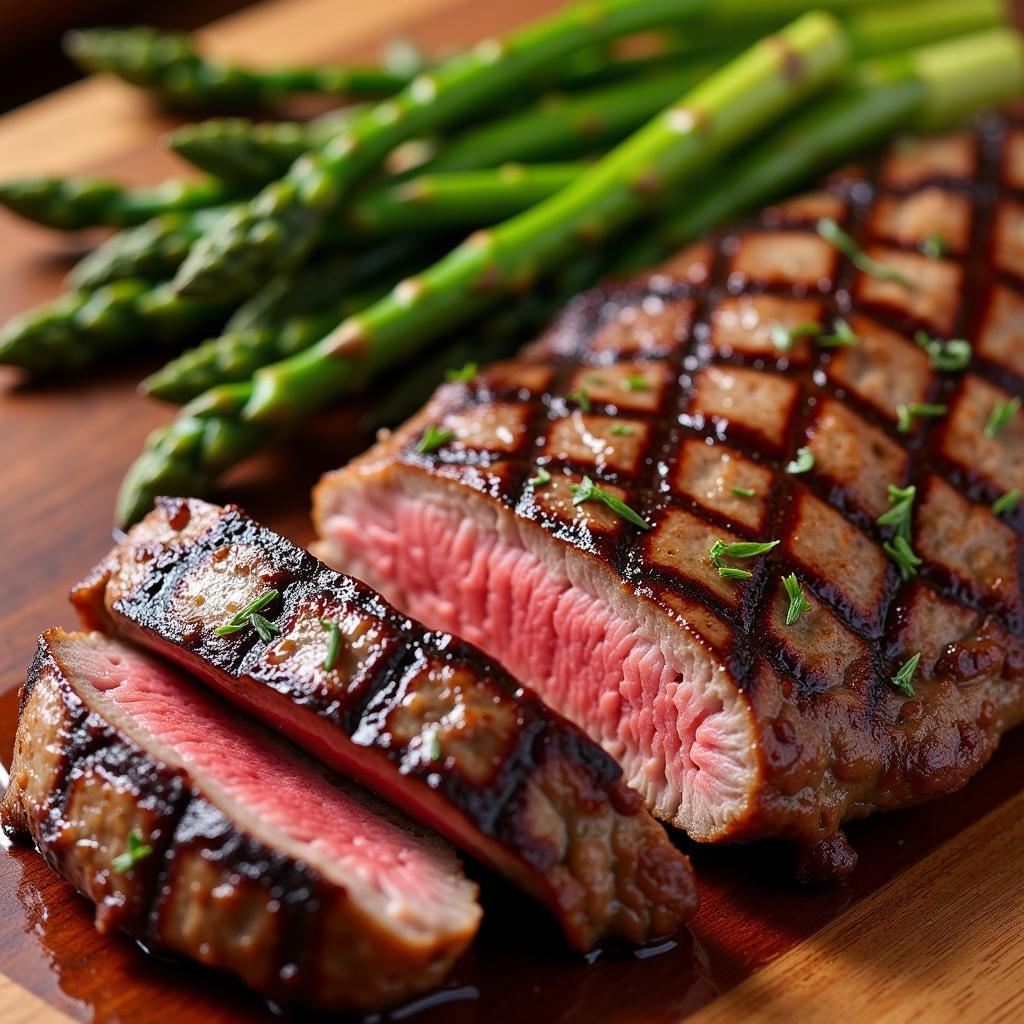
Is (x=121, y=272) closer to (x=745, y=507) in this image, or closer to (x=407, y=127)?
(x=407, y=127)

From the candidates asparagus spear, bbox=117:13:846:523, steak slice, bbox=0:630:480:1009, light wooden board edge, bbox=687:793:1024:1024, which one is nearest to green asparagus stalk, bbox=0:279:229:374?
asparagus spear, bbox=117:13:846:523

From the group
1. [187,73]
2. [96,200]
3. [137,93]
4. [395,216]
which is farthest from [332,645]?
[137,93]

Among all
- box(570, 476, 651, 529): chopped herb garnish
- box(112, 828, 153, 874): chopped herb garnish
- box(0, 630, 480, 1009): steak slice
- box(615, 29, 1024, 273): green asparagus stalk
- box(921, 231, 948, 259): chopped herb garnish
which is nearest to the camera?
box(0, 630, 480, 1009): steak slice

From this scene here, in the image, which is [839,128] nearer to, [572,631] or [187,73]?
[572,631]

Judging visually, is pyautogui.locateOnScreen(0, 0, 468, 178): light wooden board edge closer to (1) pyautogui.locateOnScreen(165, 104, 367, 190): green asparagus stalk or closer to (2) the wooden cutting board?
(1) pyautogui.locateOnScreen(165, 104, 367, 190): green asparagus stalk

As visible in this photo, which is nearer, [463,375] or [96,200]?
[463,375]

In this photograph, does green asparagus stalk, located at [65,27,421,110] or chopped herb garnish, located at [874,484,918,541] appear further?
green asparagus stalk, located at [65,27,421,110]

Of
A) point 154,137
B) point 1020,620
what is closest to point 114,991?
point 1020,620
